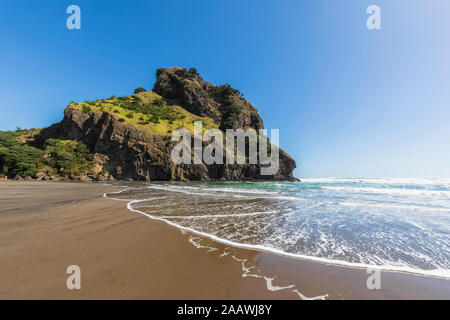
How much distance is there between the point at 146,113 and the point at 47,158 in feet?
83.0

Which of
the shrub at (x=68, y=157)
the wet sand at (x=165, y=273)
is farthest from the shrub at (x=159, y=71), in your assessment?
the wet sand at (x=165, y=273)

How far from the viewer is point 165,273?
2582 millimetres

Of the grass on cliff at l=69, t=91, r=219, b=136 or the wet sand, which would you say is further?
the grass on cliff at l=69, t=91, r=219, b=136

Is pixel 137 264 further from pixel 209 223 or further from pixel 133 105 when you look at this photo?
pixel 133 105

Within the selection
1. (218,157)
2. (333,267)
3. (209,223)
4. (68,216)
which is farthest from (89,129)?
(333,267)

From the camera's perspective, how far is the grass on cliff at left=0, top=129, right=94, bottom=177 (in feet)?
104

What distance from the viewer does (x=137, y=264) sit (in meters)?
2.84

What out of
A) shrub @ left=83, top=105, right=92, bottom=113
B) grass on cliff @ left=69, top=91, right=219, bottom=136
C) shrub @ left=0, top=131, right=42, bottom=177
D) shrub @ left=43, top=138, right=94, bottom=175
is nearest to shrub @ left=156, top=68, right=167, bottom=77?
grass on cliff @ left=69, top=91, right=219, bottom=136

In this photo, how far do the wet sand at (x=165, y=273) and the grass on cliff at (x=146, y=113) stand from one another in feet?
141

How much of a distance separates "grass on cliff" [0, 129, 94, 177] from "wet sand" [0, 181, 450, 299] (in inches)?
1655

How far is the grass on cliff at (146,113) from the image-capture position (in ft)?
146

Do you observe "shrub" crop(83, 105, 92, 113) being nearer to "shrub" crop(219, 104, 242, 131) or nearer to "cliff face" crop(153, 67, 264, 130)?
"cliff face" crop(153, 67, 264, 130)

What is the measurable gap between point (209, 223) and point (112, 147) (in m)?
43.8

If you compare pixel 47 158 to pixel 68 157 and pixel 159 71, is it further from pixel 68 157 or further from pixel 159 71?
pixel 159 71
